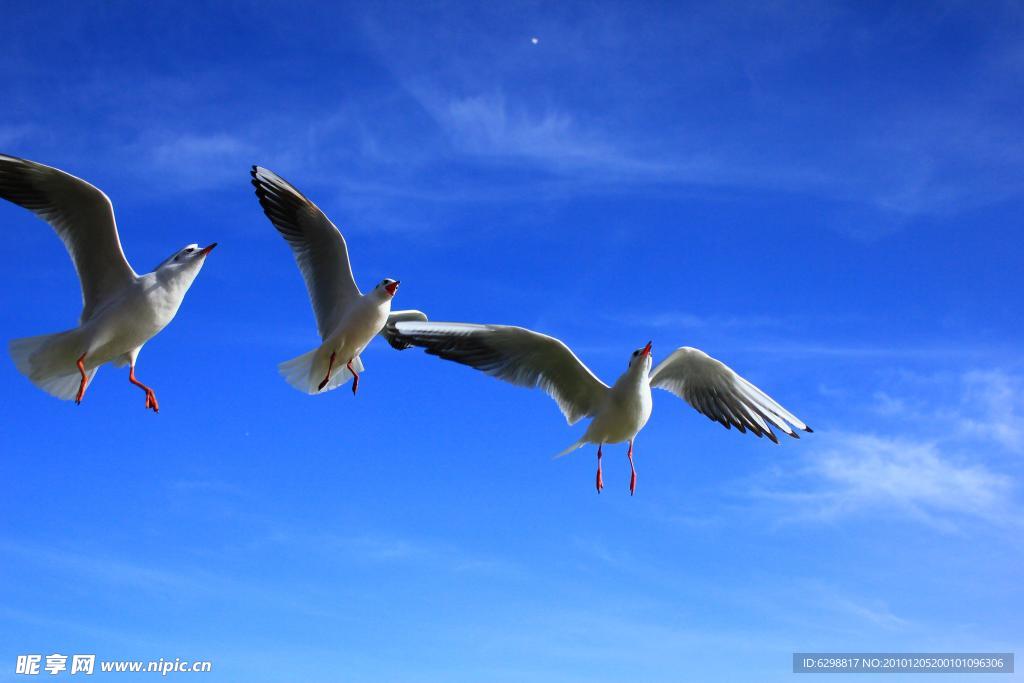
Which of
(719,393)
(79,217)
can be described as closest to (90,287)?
(79,217)

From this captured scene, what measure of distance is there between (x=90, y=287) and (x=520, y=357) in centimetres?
365

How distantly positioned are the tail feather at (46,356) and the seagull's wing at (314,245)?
211cm

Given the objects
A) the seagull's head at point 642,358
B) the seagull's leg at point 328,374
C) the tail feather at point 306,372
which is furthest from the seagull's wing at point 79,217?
the seagull's head at point 642,358

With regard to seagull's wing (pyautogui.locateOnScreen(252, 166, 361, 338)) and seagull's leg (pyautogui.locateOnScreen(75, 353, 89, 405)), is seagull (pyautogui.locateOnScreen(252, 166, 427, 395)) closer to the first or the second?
seagull's wing (pyautogui.locateOnScreen(252, 166, 361, 338))

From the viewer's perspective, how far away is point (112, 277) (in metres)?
9.30

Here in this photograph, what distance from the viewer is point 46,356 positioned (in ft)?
30.0

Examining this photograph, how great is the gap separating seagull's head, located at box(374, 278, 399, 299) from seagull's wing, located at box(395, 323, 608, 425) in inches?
18.2

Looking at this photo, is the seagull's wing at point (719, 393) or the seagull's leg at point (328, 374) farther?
the seagull's leg at point (328, 374)

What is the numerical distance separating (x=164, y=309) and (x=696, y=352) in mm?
4526

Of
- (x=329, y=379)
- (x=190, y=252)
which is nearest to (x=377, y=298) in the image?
Answer: (x=329, y=379)

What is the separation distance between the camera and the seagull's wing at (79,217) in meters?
8.98

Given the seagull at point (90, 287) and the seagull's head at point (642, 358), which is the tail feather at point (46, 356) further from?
the seagull's head at point (642, 358)

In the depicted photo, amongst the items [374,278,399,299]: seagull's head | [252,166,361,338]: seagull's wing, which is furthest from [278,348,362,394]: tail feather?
[374,278,399,299]: seagull's head

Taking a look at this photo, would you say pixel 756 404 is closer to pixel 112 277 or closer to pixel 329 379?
pixel 329 379
